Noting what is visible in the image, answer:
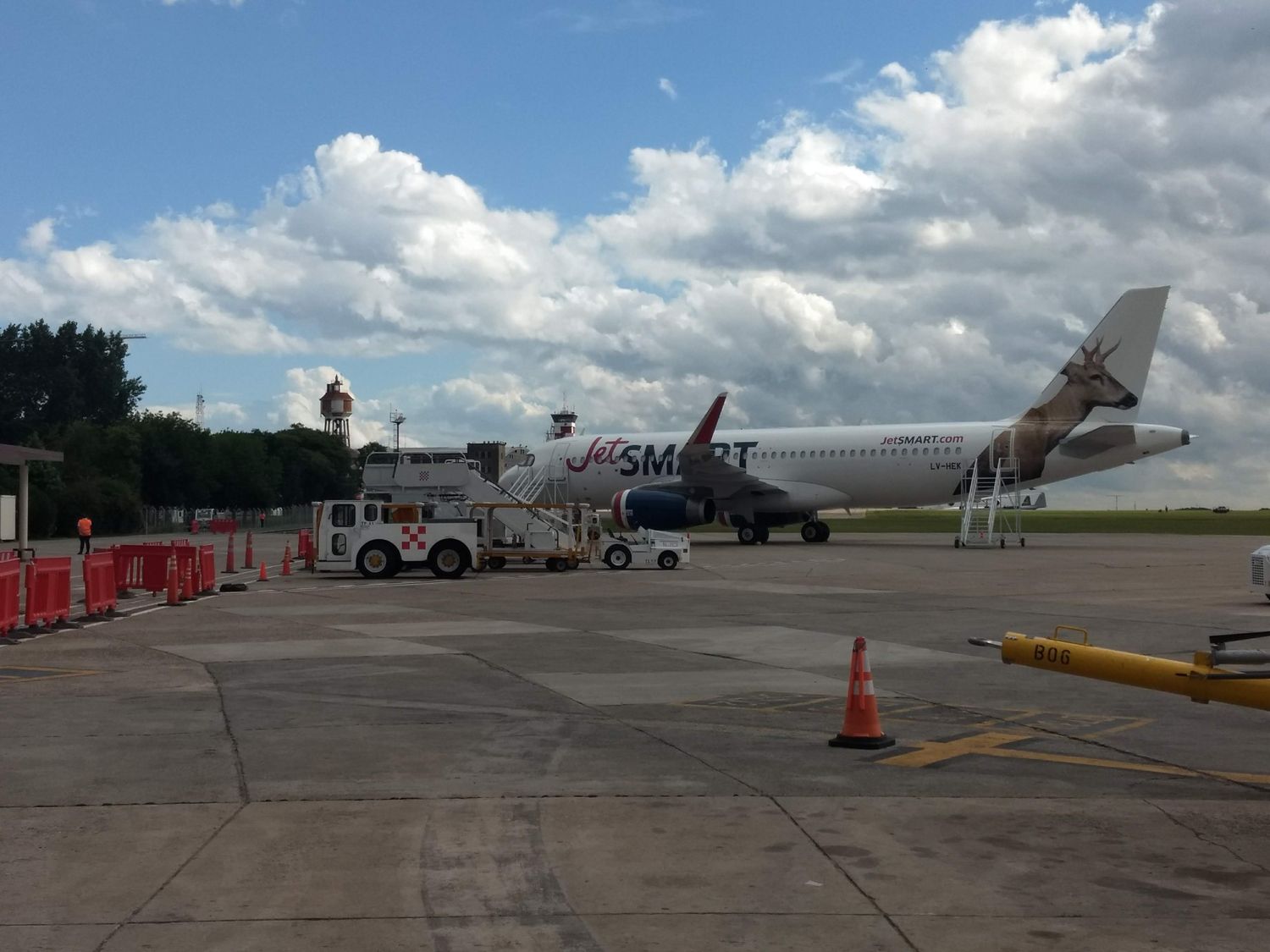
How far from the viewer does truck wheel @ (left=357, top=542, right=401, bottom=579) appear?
28.3 m

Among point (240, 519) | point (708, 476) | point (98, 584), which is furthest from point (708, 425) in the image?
point (240, 519)

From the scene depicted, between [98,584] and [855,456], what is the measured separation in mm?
29146

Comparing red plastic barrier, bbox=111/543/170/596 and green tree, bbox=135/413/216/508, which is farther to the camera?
green tree, bbox=135/413/216/508

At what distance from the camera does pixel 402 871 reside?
587cm

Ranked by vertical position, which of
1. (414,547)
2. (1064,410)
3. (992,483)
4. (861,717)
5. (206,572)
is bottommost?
(861,717)

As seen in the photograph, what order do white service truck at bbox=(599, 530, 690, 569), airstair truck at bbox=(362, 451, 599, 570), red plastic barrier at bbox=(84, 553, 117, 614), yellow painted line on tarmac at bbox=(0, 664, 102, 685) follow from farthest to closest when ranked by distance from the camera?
white service truck at bbox=(599, 530, 690, 569), airstair truck at bbox=(362, 451, 599, 570), red plastic barrier at bbox=(84, 553, 117, 614), yellow painted line on tarmac at bbox=(0, 664, 102, 685)

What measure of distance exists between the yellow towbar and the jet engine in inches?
1295

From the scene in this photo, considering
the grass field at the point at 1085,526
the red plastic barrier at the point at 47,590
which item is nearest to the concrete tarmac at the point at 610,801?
the red plastic barrier at the point at 47,590

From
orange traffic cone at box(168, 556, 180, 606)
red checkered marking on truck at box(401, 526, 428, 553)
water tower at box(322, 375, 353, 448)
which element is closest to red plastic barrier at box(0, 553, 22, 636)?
orange traffic cone at box(168, 556, 180, 606)

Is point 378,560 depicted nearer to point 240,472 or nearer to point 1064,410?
point 1064,410

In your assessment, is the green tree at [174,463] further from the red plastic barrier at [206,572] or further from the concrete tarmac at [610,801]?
the concrete tarmac at [610,801]

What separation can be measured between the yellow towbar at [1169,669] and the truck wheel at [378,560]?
70.7 ft

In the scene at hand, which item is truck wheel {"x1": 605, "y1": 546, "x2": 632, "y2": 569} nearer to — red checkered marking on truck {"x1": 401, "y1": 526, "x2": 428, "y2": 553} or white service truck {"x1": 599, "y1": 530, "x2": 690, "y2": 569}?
white service truck {"x1": 599, "y1": 530, "x2": 690, "y2": 569}

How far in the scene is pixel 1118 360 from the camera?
134 ft
